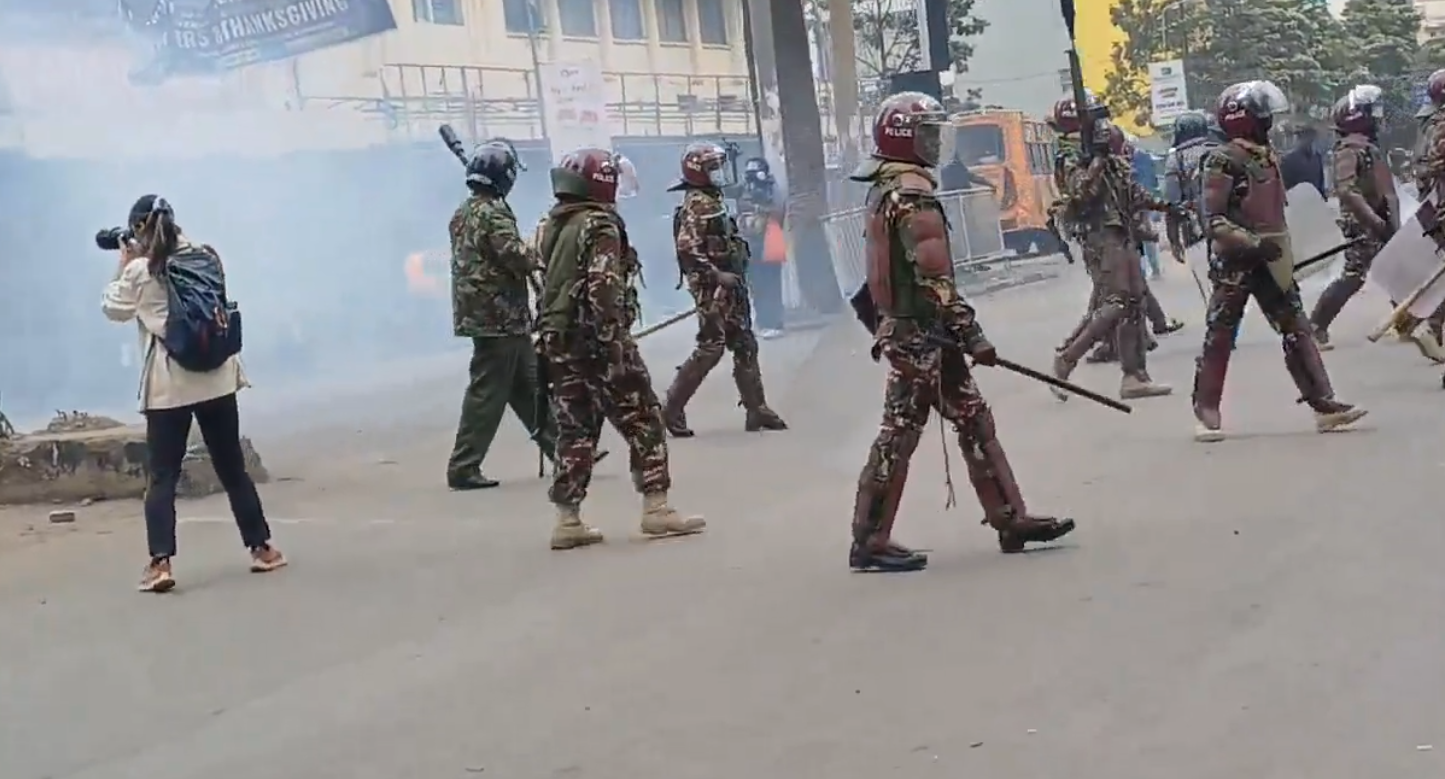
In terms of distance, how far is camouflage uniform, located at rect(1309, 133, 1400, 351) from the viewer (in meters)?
12.7

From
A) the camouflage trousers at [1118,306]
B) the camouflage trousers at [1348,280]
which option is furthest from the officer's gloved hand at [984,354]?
the camouflage trousers at [1348,280]

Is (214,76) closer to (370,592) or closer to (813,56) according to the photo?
(813,56)

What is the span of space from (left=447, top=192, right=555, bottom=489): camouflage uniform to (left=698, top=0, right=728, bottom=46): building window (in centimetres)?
1754

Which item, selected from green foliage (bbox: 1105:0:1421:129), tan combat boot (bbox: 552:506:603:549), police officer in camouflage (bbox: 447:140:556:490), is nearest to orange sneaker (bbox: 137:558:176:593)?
tan combat boot (bbox: 552:506:603:549)

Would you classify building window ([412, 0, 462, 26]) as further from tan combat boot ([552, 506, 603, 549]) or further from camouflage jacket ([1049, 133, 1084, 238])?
tan combat boot ([552, 506, 603, 549])

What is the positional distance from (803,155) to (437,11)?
4657 mm

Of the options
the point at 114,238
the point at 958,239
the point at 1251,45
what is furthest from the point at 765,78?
the point at 114,238

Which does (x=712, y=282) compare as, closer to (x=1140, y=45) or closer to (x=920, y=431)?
(x=920, y=431)

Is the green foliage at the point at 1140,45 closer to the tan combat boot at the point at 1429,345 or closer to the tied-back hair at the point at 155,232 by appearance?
the tan combat boot at the point at 1429,345

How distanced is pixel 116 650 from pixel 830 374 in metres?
9.40

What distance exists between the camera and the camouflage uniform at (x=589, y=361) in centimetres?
800

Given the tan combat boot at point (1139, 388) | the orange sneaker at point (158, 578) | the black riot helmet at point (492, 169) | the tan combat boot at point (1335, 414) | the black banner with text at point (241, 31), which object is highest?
the black banner with text at point (241, 31)

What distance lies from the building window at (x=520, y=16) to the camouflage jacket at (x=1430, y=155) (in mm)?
12704

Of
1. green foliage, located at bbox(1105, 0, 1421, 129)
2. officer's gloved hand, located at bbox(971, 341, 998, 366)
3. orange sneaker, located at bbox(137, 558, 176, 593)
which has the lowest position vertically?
orange sneaker, located at bbox(137, 558, 176, 593)
